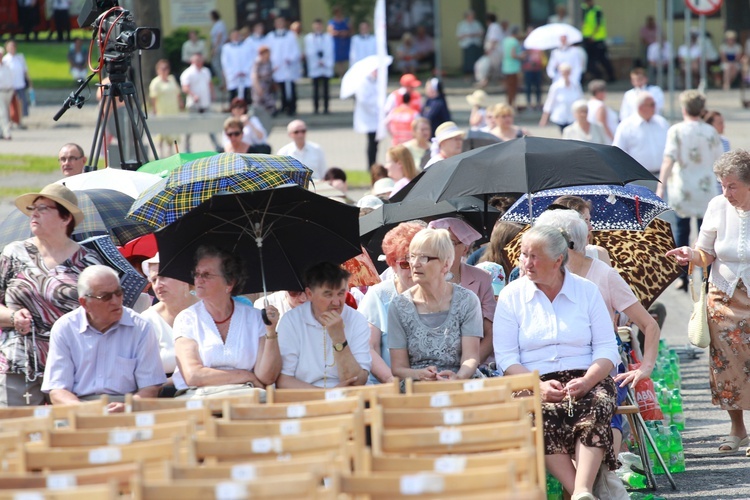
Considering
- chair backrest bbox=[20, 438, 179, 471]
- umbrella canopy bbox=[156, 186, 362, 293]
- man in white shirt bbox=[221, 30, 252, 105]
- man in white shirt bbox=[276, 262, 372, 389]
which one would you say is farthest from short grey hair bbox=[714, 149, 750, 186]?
man in white shirt bbox=[221, 30, 252, 105]

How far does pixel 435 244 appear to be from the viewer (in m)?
6.82

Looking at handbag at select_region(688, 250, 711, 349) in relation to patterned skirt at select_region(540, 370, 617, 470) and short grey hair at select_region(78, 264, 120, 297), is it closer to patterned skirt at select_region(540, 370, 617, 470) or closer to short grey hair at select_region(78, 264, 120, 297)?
patterned skirt at select_region(540, 370, 617, 470)

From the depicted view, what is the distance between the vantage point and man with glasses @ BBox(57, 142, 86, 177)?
34.4ft

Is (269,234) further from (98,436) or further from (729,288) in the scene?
(729,288)

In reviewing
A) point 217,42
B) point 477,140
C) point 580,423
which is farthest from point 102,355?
point 217,42

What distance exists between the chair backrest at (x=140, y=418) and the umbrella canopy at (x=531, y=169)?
2.78 m

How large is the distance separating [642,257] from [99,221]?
3.48 m

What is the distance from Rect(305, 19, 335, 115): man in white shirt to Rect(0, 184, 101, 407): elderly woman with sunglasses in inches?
790

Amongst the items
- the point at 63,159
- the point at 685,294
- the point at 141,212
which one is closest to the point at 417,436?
the point at 141,212

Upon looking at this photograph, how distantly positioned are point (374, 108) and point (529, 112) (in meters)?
8.16

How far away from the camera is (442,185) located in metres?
8.15

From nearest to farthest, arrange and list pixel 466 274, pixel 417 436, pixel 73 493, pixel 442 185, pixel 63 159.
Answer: pixel 73 493
pixel 417 436
pixel 466 274
pixel 442 185
pixel 63 159

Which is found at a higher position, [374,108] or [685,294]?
[374,108]

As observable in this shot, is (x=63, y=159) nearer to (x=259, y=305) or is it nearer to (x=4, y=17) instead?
(x=259, y=305)
